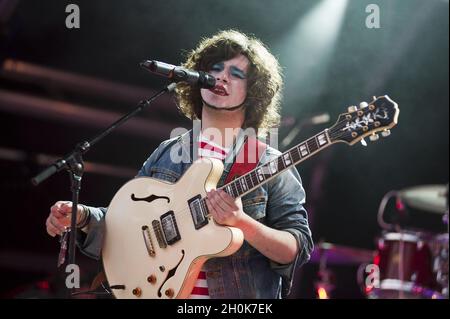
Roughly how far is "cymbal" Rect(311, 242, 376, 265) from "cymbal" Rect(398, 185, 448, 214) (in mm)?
508

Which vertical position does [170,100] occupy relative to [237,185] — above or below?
above

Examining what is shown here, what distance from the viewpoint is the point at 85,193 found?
5.65 metres

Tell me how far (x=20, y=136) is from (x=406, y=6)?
129 inches

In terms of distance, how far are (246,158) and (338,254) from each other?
2685mm

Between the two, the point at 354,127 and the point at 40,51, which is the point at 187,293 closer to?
the point at 354,127

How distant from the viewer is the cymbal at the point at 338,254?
5066mm

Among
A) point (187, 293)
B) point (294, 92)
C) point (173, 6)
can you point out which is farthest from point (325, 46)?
point (187, 293)

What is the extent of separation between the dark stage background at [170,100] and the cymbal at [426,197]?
0.58 metres

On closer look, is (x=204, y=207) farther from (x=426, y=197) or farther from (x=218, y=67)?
(x=426, y=197)

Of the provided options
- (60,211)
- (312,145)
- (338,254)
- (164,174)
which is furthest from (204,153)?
(338,254)

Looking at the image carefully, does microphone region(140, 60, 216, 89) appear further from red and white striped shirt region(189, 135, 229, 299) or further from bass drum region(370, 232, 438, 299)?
bass drum region(370, 232, 438, 299)

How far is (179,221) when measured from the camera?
8.71ft
